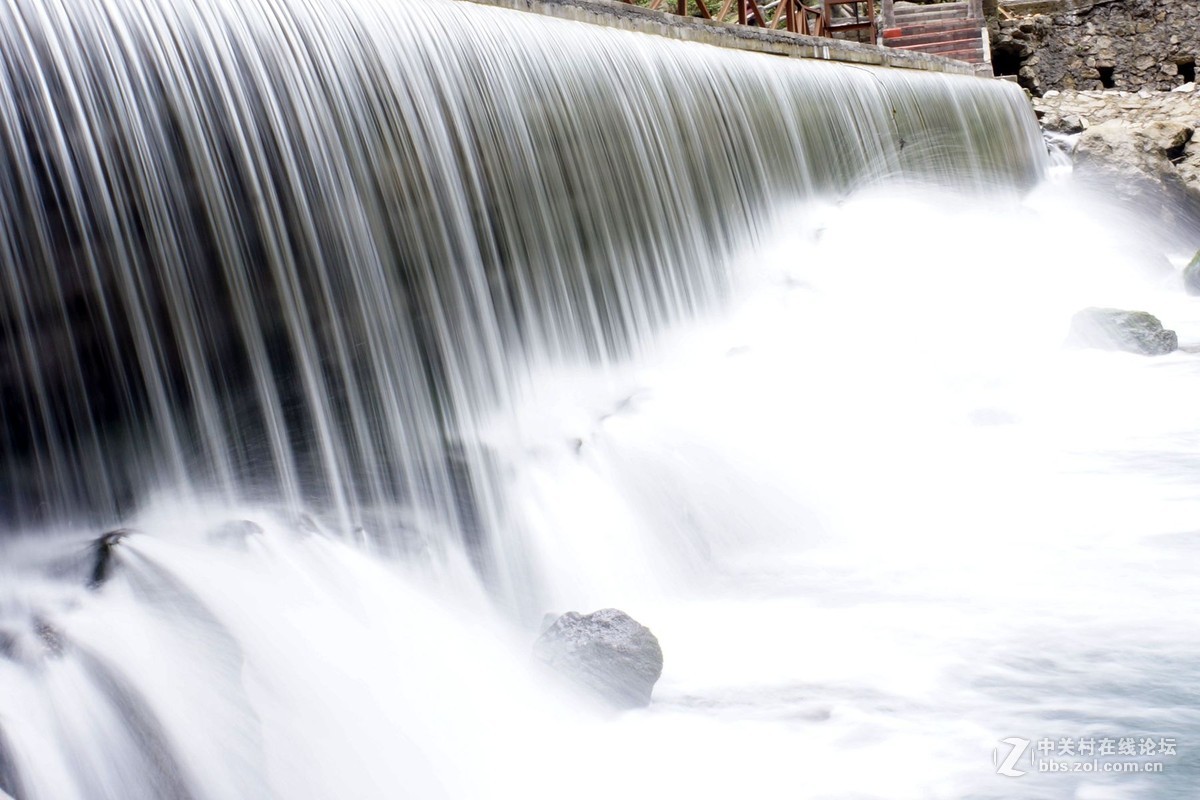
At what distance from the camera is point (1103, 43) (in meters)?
16.3

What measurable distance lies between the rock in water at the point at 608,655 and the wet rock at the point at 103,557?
4.27 feet

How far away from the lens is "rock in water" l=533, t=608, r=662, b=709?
345cm

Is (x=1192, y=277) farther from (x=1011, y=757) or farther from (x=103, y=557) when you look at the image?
(x=103, y=557)

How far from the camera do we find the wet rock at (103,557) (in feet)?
10.1

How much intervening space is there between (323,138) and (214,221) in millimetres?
678

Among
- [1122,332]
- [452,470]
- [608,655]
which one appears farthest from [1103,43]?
[608,655]

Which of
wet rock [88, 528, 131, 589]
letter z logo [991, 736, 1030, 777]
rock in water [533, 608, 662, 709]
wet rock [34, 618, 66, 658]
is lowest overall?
letter z logo [991, 736, 1030, 777]

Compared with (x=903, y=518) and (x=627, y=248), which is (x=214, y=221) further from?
(x=903, y=518)

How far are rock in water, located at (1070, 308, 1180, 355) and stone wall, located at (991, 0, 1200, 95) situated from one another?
998cm

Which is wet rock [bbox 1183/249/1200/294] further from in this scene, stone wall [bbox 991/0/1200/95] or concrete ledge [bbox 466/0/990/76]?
stone wall [bbox 991/0/1200/95]

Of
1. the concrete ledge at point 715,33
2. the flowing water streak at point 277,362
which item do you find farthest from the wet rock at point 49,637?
the concrete ledge at point 715,33

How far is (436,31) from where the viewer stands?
5059mm

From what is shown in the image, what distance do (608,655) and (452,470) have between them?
1213mm

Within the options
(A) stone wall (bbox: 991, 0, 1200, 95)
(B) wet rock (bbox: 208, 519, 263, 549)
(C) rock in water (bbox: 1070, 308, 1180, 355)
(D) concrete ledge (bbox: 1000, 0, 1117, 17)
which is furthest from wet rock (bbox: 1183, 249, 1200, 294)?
(B) wet rock (bbox: 208, 519, 263, 549)
